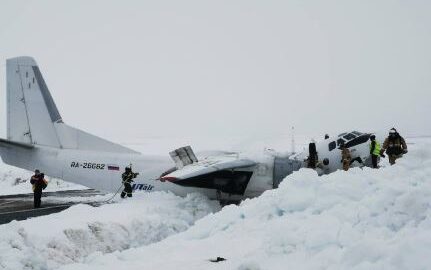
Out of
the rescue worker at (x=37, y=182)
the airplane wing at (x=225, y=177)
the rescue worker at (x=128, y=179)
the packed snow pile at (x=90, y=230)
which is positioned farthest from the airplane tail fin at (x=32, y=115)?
the packed snow pile at (x=90, y=230)

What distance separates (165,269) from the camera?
661 centimetres

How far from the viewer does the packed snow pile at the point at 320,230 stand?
535cm

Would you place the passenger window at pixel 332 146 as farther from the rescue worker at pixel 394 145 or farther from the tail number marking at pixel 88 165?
the tail number marking at pixel 88 165

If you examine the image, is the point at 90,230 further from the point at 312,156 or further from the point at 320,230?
the point at 312,156

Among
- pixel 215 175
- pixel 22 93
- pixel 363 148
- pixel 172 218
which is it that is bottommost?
pixel 172 218

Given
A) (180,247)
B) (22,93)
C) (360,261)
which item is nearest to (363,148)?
(180,247)

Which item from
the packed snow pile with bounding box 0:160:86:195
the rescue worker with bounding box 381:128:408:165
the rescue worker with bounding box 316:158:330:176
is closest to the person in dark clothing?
the rescue worker with bounding box 316:158:330:176

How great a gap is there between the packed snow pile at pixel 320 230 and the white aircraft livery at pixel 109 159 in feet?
27.3

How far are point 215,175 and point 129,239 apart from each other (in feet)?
22.2

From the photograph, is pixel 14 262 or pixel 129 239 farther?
pixel 129 239

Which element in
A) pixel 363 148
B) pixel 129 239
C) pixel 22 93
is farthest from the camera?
pixel 22 93

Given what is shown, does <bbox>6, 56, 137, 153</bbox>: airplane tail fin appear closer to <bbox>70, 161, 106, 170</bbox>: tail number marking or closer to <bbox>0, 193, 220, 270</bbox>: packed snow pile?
<bbox>70, 161, 106, 170</bbox>: tail number marking

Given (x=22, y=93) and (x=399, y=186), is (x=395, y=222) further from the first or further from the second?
(x=22, y=93)

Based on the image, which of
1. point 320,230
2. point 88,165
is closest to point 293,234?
point 320,230
